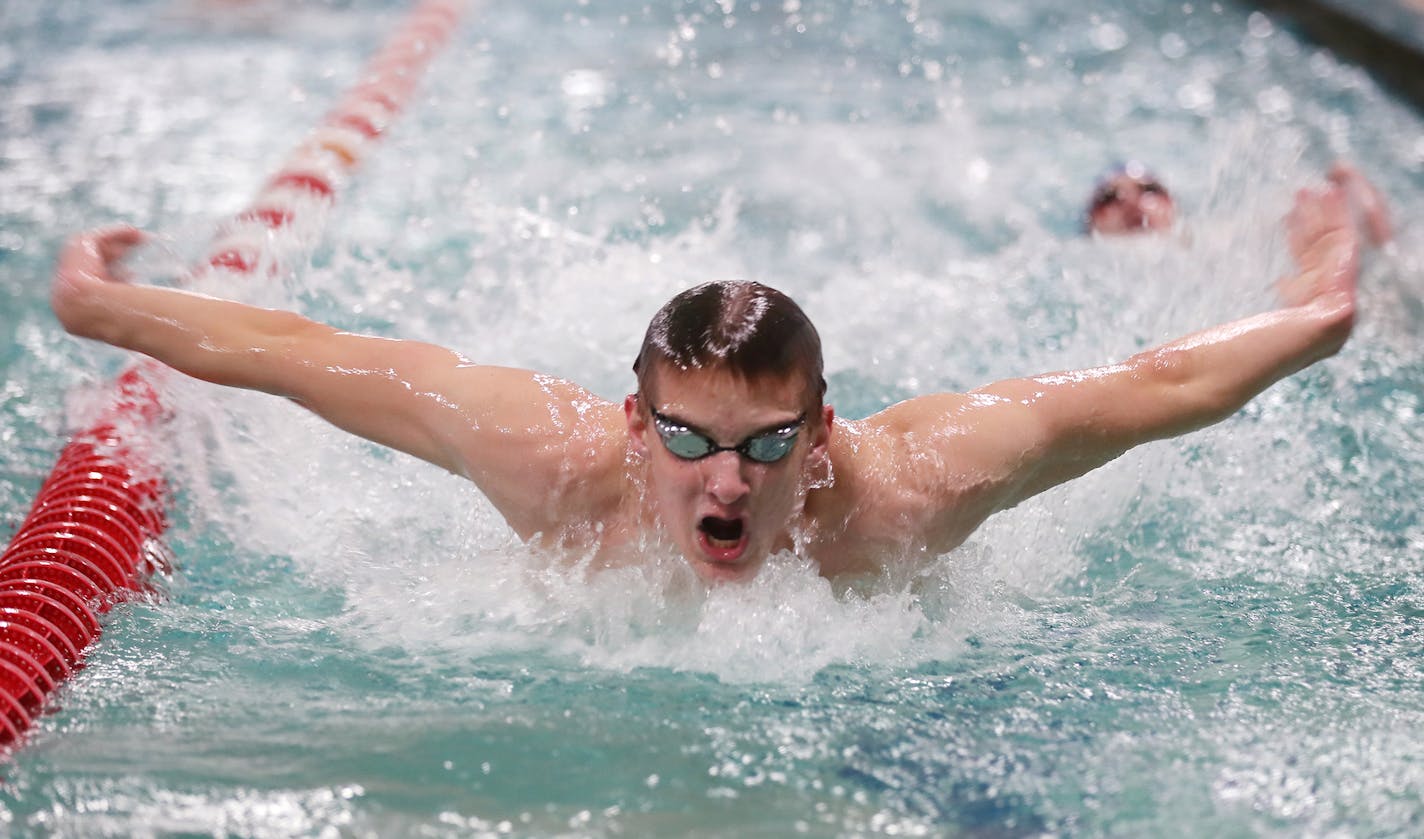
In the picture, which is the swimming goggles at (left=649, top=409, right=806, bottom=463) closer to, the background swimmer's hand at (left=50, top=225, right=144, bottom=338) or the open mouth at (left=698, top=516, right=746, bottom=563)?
the open mouth at (left=698, top=516, right=746, bottom=563)

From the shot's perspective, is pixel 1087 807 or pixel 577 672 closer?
pixel 1087 807

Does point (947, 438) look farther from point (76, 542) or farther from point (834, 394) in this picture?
point (76, 542)

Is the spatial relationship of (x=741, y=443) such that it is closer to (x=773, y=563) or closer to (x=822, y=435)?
(x=822, y=435)

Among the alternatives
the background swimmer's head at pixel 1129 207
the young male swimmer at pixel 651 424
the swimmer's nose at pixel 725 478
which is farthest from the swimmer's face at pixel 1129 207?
the swimmer's nose at pixel 725 478

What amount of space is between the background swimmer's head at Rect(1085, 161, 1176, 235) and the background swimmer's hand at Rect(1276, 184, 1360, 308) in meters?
1.46

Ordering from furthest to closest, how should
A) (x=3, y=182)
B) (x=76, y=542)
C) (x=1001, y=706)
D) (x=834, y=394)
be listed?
(x=3, y=182) → (x=834, y=394) → (x=76, y=542) → (x=1001, y=706)

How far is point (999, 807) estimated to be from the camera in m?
1.98

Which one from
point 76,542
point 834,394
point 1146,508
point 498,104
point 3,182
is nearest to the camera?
point 76,542

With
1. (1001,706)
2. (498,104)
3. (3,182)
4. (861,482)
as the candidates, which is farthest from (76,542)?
(498,104)

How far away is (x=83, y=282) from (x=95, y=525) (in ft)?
1.90

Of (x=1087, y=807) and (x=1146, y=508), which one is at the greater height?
(x=1087, y=807)

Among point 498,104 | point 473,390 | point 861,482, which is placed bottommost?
point 498,104

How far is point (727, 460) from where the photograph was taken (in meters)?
2.11

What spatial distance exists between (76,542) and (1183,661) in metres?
2.07
